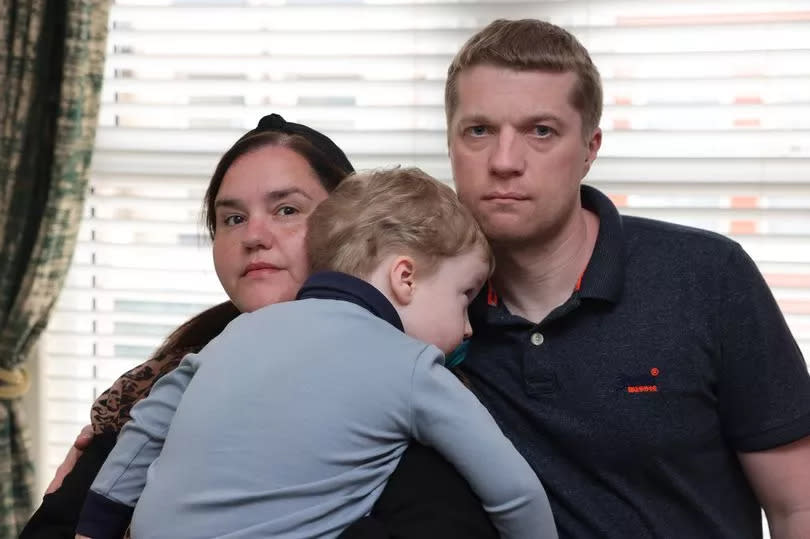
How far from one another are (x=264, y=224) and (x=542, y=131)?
1.80 feet

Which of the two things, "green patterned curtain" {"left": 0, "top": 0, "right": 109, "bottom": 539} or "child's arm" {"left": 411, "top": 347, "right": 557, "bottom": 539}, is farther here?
"green patterned curtain" {"left": 0, "top": 0, "right": 109, "bottom": 539}

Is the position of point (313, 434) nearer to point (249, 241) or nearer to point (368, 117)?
point (249, 241)

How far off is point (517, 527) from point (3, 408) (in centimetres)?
216

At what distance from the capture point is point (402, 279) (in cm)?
155

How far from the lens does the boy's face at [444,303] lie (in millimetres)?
1566

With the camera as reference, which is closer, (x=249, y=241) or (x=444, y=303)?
(x=444, y=303)

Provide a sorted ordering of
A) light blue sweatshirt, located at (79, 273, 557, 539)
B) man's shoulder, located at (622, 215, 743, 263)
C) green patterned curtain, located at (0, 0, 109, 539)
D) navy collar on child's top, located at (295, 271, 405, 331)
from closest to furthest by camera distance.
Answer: light blue sweatshirt, located at (79, 273, 557, 539) < navy collar on child's top, located at (295, 271, 405, 331) < man's shoulder, located at (622, 215, 743, 263) < green patterned curtain, located at (0, 0, 109, 539)

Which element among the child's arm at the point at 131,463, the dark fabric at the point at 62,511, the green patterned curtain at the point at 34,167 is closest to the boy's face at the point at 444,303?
the child's arm at the point at 131,463

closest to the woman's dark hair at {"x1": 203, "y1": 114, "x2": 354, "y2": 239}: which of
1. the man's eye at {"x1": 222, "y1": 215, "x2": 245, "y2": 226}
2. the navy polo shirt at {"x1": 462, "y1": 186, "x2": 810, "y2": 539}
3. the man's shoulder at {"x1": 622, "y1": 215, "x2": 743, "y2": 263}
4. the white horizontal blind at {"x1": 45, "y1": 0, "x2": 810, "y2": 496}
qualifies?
the man's eye at {"x1": 222, "y1": 215, "x2": 245, "y2": 226}

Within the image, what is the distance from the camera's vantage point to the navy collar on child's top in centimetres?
149

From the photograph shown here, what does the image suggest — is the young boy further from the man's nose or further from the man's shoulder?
the man's shoulder

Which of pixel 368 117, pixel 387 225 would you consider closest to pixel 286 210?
pixel 387 225

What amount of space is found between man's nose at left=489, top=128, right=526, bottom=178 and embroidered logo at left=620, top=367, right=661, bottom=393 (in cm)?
43

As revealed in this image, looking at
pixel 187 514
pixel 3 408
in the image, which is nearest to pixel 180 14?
pixel 3 408
